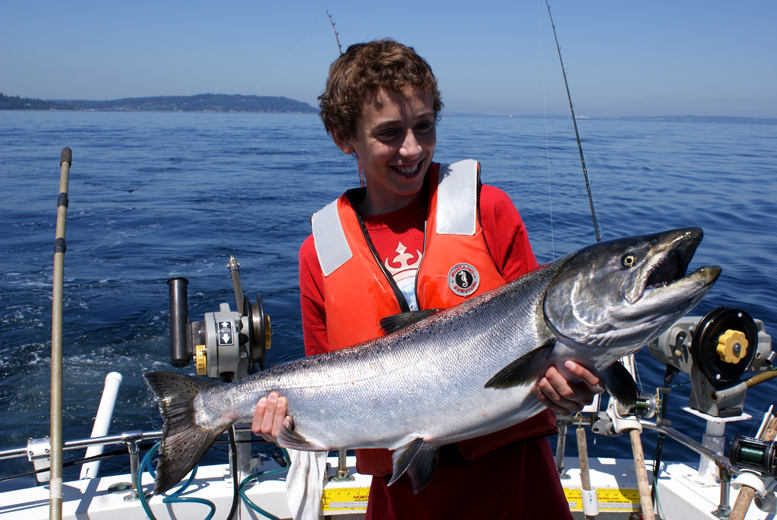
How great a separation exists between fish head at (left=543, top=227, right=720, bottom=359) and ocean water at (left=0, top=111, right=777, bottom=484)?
5.63 meters

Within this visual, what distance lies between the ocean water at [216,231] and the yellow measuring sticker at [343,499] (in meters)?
3.59

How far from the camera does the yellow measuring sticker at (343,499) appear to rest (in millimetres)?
4344

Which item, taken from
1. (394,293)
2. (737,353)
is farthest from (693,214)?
(394,293)

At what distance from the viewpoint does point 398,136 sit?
111 inches

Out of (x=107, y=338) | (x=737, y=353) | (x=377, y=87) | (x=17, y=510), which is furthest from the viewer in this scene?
(x=107, y=338)

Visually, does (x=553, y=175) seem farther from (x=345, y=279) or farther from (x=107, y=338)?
(x=345, y=279)

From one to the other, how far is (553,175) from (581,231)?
9103 millimetres

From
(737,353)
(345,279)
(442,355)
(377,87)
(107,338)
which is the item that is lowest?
(107,338)

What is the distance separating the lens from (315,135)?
47.1 metres

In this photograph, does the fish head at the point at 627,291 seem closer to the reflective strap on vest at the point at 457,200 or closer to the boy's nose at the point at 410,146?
the reflective strap on vest at the point at 457,200

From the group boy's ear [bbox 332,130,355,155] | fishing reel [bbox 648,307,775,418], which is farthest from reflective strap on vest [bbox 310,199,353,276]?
fishing reel [bbox 648,307,775,418]

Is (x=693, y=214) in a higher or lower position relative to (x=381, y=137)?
lower

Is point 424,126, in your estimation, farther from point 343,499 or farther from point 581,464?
point 343,499

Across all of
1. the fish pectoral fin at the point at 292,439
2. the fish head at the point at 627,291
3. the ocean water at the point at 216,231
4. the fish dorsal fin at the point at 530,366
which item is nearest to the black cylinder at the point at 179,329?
the fish pectoral fin at the point at 292,439
